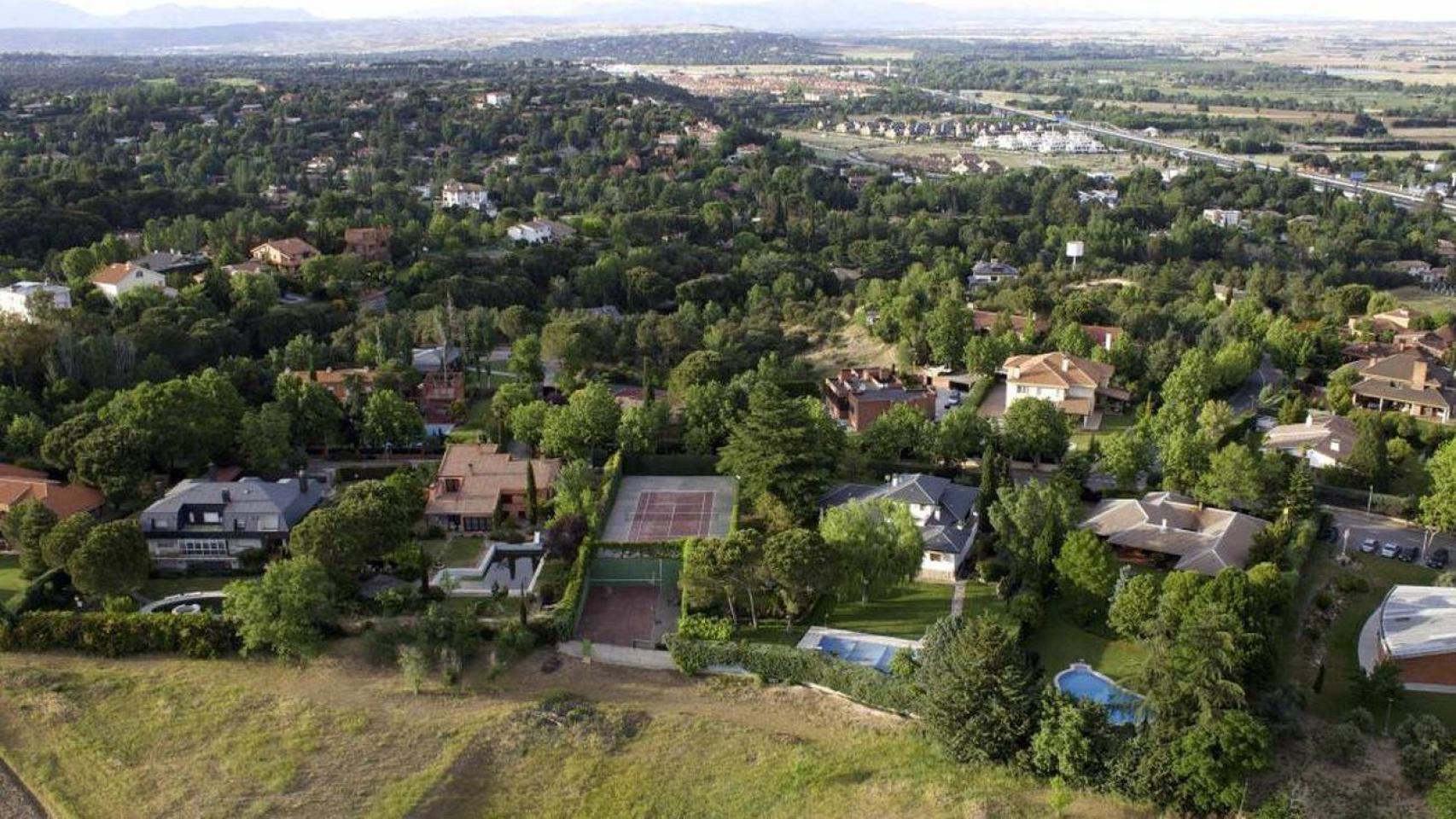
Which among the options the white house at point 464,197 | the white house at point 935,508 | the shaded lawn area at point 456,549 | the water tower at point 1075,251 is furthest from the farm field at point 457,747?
the white house at point 464,197

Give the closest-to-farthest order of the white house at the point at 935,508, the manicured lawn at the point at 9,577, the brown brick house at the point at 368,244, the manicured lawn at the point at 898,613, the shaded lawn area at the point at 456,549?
1. the manicured lawn at the point at 898,613
2. the manicured lawn at the point at 9,577
3. the white house at the point at 935,508
4. the shaded lawn area at the point at 456,549
5. the brown brick house at the point at 368,244

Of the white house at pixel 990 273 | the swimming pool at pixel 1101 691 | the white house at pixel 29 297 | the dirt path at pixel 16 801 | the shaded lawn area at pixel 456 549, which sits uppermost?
the white house at pixel 29 297

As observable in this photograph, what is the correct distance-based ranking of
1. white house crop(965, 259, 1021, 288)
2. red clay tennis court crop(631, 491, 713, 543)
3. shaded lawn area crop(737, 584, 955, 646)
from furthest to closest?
1. white house crop(965, 259, 1021, 288)
2. red clay tennis court crop(631, 491, 713, 543)
3. shaded lawn area crop(737, 584, 955, 646)

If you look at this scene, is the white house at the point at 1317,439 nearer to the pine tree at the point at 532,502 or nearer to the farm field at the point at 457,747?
the farm field at the point at 457,747

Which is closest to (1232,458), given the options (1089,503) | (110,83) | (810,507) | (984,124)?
(1089,503)

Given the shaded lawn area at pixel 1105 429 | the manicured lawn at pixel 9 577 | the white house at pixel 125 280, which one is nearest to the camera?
the manicured lawn at pixel 9 577

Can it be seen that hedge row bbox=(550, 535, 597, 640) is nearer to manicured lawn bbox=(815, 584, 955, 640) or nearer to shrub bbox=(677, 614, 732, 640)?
shrub bbox=(677, 614, 732, 640)

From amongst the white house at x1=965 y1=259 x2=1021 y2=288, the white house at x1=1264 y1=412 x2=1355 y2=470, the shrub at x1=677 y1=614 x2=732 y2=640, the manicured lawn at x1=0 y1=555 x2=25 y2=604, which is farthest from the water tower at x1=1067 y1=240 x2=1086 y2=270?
the manicured lawn at x1=0 y1=555 x2=25 y2=604
